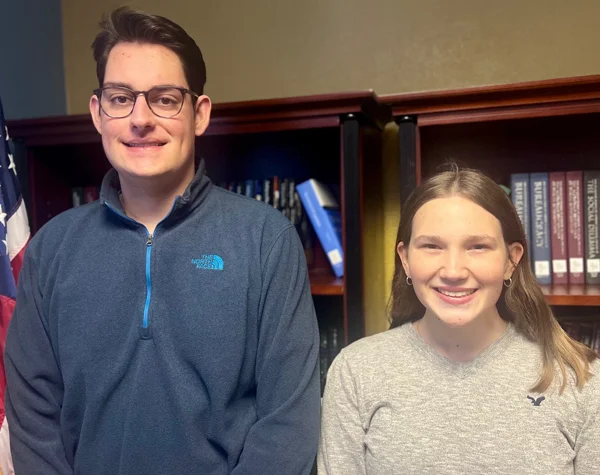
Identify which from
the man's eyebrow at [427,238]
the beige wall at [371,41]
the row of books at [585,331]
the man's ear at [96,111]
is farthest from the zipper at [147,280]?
the row of books at [585,331]

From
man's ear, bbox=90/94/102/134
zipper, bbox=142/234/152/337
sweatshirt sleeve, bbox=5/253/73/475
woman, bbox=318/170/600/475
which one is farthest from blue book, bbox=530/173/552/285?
sweatshirt sleeve, bbox=5/253/73/475

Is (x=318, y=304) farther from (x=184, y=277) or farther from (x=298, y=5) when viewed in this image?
(x=298, y=5)

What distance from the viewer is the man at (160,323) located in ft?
3.48

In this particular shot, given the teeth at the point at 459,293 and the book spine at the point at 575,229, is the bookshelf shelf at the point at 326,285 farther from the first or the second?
the book spine at the point at 575,229

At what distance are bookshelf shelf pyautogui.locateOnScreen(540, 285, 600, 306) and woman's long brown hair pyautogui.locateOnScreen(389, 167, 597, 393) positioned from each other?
18 centimetres

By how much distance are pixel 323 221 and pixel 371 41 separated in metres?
0.69

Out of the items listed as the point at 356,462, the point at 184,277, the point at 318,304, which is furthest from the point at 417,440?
the point at 318,304

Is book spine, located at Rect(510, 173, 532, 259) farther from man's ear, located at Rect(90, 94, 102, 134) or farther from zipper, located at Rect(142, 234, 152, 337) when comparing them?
man's ear, located at Rect(90, 94, 102, 134)

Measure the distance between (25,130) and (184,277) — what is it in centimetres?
84

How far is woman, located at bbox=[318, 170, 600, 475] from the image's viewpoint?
3.36 ft

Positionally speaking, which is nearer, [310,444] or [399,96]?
[310,444]

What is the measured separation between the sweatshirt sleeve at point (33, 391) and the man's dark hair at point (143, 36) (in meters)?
0.52

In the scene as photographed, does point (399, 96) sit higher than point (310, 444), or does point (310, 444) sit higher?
point (399, 96)

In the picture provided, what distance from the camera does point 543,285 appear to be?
1425 millimetres
